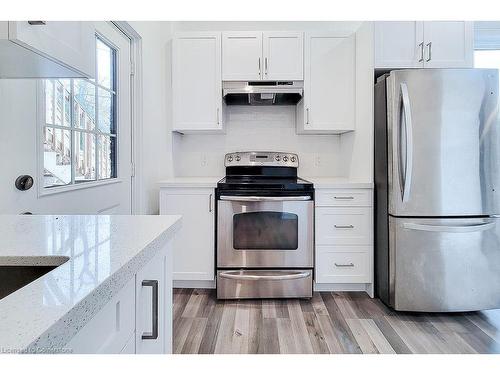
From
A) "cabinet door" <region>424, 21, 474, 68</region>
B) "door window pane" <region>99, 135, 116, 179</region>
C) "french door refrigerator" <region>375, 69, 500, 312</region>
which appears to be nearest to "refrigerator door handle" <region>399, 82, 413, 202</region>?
"french door refrigerator" <region>375, 69, 500, 312</region>

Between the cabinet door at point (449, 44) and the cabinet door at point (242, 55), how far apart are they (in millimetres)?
1270

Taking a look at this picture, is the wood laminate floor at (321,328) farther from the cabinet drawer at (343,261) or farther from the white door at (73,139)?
the white door at (73,139)

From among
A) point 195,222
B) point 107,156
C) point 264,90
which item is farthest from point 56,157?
point 264,90

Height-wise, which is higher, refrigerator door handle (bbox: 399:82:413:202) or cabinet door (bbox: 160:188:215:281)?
refrigerator door handle (bbox: 399:82:413:202)

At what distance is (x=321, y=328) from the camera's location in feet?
7.46

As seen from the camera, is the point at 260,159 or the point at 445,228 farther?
the point at 260,159

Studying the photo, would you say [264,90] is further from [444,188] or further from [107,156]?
[444,188]

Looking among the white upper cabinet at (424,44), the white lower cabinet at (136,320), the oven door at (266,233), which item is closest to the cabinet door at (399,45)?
the white upper cabinet at (424,44)

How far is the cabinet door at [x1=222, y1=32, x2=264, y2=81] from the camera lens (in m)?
3.00

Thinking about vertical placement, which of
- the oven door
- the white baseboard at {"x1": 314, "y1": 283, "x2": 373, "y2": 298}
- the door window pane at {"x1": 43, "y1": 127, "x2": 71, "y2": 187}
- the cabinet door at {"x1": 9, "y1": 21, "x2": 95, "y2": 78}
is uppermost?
the cabinet door at {"x1": 9, "y1": 21, "x2": 95, "y2": 78}

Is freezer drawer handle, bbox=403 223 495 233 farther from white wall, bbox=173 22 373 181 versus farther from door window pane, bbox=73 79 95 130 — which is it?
door window pane, bbox=73 79 95 130

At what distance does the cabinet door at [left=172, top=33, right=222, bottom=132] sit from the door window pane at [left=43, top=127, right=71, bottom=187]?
4.48 ft

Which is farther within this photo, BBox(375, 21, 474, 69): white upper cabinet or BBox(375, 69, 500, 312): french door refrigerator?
BBox(375, 21, 474, 69): white upper cabinet

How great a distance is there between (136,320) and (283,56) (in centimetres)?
260
